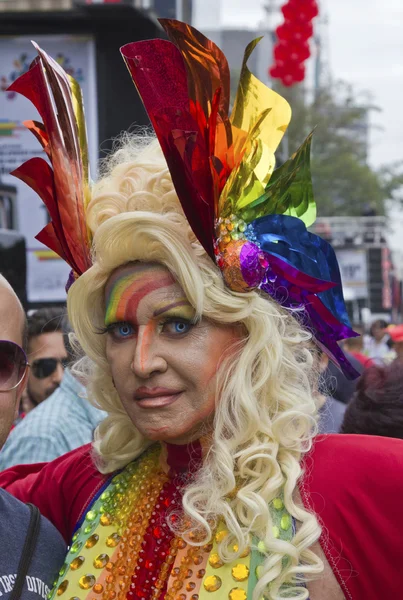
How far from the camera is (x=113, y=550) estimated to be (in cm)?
216

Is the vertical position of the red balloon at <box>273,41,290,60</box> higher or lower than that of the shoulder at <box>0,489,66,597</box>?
higher

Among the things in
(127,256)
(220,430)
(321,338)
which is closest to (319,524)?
(220,430)

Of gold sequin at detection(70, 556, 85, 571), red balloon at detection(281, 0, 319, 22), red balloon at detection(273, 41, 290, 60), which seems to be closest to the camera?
gold sequin at detection(70, 556, 85, 571)

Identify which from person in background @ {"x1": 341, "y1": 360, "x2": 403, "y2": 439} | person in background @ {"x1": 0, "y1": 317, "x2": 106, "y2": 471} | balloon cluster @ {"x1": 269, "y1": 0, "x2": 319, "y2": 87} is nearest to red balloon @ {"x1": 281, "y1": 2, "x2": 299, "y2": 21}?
balloon cluster @ {"x1": 269, "y1": 0, "x2": 319, "y2": 87}

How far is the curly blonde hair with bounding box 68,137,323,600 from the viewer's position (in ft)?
6.48

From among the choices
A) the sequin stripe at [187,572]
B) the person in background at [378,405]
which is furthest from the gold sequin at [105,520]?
the person in background at [378,405]

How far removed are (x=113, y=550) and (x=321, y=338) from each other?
0.75 metres

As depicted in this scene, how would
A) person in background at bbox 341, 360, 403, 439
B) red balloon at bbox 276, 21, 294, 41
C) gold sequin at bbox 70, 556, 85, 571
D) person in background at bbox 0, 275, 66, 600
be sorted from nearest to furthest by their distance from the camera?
person in background at bbox 0, 275, 66, 600 < gold sequin at bbox 70, 556, 85, 571 < person in background at bbox 341, 360, 403, 439 < red balloon at bbox 276, 21, 294, 41

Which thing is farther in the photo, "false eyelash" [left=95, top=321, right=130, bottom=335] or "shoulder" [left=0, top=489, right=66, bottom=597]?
"false eyelash" [left=95, top=321, right=130, bottom=335]

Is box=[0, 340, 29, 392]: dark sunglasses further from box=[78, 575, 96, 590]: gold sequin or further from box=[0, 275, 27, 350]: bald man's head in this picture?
box=[78, 575, 96, 590]: gold sequin

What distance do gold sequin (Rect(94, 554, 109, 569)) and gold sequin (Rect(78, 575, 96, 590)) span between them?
0.10 feet

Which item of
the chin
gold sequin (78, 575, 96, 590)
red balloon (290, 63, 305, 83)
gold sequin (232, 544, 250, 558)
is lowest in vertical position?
gold sequin (78, 575, 96, 590)

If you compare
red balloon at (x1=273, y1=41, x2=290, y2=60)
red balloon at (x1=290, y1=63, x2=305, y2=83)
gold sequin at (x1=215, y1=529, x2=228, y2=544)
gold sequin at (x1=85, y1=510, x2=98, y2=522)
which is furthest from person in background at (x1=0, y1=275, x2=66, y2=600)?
red balloon at (x1=290, y1=63, x2=305, y2=83)

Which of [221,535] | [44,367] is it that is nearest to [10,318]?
[221,535]
